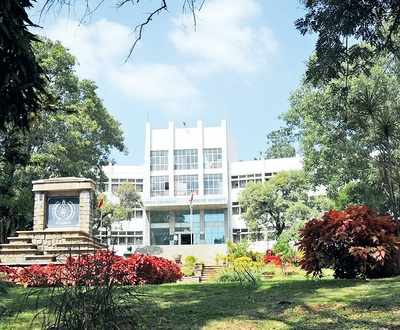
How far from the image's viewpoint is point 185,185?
63094mm

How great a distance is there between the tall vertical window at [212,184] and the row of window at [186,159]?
1.14 metres

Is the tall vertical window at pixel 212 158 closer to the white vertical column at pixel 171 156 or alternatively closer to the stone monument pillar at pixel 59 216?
the white vertical column at pixel 171 156

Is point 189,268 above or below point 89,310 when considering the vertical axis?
below

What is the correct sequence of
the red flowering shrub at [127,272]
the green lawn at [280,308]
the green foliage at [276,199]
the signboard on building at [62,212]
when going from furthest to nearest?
the green foliage at [276,199]
the signboard on building at [62,212]
the red flowering shrub at [127,272]
the green lawn at [280,308]

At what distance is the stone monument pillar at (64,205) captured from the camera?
21.3 m

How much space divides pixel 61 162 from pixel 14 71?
72.5ft

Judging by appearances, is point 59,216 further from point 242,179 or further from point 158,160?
point 242,179

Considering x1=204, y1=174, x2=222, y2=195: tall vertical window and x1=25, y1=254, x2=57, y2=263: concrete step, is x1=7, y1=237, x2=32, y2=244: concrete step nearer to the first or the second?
x1=25, y1=254, x2=57, y2=263: concrete step

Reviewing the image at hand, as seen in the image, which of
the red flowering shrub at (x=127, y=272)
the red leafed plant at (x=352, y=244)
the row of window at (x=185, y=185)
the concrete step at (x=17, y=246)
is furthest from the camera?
the row of window at (x=185, y=185)

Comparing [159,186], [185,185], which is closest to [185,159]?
[185,185]

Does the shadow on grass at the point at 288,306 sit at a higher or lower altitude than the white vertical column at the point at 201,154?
lower

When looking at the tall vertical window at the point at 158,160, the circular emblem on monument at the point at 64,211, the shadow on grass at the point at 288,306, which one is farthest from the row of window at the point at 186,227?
the shadow on grass at the point at 288,306

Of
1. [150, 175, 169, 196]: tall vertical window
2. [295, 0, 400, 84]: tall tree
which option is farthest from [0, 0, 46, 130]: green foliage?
[150, 175, 169, 196]: tall vertical window

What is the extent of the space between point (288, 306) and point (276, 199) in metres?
42.2
